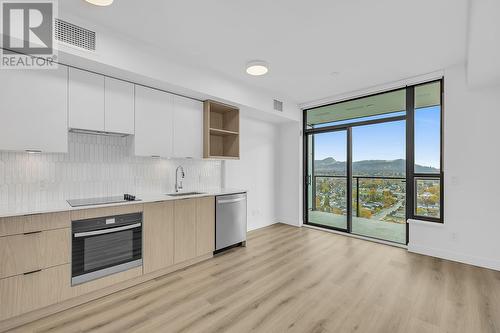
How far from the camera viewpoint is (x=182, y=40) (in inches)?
107

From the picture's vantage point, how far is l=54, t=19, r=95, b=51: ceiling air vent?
2.18m

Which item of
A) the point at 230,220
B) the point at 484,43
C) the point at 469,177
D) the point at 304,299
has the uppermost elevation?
the point at 484,43

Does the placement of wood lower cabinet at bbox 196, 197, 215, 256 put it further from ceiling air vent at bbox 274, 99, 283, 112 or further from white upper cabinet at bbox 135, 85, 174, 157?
ceiling air vent at bbox 274, 99, 283, 112

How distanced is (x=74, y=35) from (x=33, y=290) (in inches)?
94.5

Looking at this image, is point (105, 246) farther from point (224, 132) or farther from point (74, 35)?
point (224, 132)

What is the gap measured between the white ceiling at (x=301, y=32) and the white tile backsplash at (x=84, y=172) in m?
1.41

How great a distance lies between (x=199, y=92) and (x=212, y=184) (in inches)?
66.7

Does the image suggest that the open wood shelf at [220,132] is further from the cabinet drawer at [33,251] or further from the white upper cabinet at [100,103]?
the cabinet drawer at [33,251]

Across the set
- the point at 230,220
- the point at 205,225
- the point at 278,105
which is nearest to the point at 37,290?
the point at 205,225

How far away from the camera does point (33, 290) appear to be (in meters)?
2.00

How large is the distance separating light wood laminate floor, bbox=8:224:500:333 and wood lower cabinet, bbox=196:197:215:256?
21cm

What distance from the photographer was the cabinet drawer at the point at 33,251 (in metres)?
1.90

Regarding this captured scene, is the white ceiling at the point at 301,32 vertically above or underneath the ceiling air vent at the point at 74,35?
above

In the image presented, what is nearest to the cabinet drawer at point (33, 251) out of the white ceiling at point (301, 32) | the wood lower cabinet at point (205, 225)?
the wood lower cabinet at point (205, 225)
